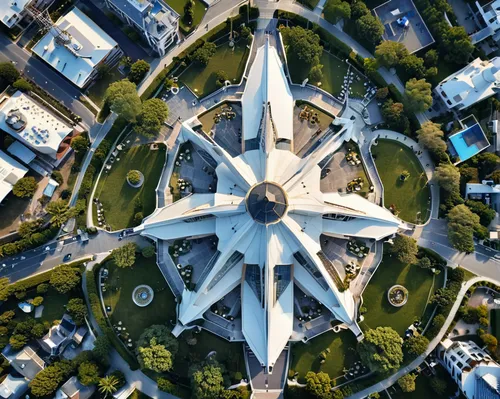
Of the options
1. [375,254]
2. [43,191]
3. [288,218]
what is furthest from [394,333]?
[43,191]

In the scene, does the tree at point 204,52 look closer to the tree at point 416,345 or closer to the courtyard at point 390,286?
the courtyard at point 390,286

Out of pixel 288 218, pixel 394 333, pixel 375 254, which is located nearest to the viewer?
pixel 288 218

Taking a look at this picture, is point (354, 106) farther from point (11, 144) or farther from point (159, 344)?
point (11, 144)

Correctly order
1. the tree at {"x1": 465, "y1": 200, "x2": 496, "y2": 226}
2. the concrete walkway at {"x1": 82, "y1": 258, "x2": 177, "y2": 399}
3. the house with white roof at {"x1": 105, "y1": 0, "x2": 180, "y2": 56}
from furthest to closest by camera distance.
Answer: the tree at {"x1": 465, "y1": 200, "x2": 496, "y2": 226} → the house with white roof at {"x1": 105, "y1": 0, "x2": 180, "y2": 56} → the concrete walkway at {"x1": 82, "y1": 258, "x2": 177, "y2": 399}

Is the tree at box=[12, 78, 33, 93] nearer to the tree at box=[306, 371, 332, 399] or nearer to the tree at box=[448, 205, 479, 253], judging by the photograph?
the tree at box=[306, 371, 332, 399]

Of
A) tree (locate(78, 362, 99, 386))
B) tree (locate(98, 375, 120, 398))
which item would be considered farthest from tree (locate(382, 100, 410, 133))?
tree (locate(78, 362, 99, 386))

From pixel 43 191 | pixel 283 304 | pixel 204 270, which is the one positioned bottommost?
pixel 283 304
